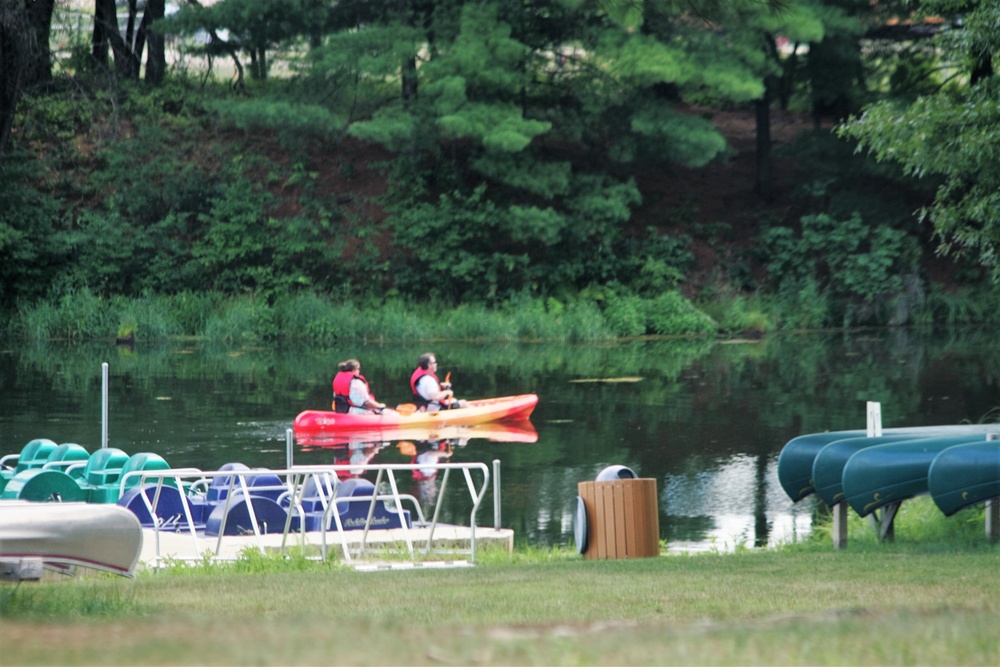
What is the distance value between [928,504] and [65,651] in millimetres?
9318

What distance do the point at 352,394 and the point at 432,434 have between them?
1.22 metres

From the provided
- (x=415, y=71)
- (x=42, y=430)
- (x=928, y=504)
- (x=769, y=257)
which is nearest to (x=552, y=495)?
(x=928, y=504)

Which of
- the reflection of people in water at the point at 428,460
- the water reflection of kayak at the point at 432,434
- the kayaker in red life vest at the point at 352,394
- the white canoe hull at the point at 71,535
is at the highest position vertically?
the kayaker in red life vest at the point at 352,394

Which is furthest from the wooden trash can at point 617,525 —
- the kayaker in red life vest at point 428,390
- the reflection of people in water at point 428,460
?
the kayaker in red life vest at point 428,390

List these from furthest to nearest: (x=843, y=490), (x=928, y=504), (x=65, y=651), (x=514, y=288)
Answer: (x=514, y=288)
(x=928, y=504)
(x=843, y=490)
(x=65, y=651)

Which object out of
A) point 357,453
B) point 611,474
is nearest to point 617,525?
point 611,474

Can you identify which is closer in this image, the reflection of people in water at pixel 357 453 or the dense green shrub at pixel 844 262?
the reflection of people in water at pixel 357 453

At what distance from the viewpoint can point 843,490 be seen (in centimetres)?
995

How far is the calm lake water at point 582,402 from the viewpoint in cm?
1384

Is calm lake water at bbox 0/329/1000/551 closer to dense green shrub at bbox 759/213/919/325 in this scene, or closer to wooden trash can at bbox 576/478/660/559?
wooden trash can at bbox 576/478/660/559

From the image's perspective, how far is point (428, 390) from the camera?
1983 centimetres

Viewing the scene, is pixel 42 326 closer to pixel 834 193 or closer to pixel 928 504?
pixel 834 193

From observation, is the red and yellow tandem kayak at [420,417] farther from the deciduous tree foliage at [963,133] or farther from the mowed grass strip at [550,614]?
the mowed grass strip at [550,614]

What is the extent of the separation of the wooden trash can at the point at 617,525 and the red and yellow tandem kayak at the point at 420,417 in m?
9.66
